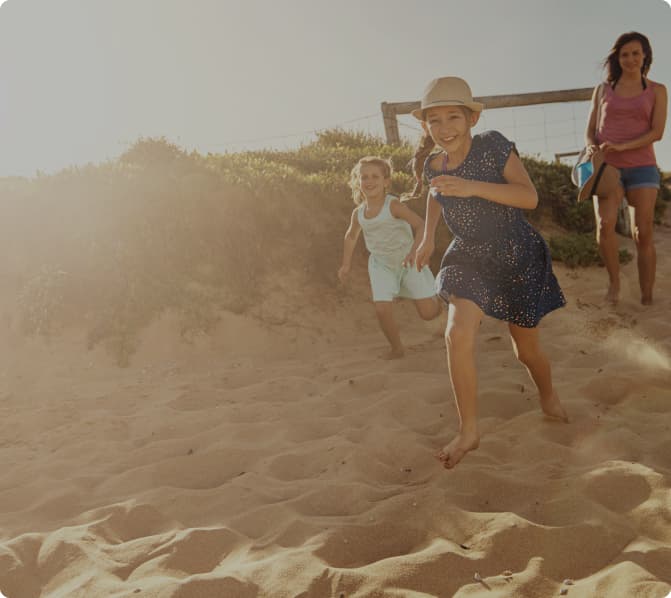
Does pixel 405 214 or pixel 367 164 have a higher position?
pixel 367 164

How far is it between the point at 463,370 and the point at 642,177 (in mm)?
3486

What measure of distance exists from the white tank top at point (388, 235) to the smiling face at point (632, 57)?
7.03ft

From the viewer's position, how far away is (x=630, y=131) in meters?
5.63

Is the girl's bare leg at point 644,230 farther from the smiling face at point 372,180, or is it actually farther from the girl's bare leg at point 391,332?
the girl's bare leg at point 391,332

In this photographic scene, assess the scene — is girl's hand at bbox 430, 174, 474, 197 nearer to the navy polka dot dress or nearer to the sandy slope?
the navy polka dot dress

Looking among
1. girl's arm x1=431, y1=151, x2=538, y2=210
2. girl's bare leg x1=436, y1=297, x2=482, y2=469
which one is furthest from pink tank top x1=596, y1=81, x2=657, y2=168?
girl's bare leg x1=436, y1=297, x2=482, y2=469

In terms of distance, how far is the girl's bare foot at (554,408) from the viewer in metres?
3.68

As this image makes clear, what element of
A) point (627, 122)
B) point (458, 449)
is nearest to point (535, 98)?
point (627, 122)

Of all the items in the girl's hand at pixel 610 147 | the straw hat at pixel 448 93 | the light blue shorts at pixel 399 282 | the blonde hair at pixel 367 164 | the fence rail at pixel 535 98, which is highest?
the fence rail at pixel 535 98

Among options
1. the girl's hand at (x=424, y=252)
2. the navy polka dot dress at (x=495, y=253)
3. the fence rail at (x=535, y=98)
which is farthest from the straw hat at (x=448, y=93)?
Answer: the fence rail at (x=535, y=98)

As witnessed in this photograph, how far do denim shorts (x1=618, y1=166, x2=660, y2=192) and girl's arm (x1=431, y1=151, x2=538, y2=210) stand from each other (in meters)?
2.91

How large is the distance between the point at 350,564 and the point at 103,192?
571cm

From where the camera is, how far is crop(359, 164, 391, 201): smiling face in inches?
221

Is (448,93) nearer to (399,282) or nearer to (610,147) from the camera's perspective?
(399,282)
